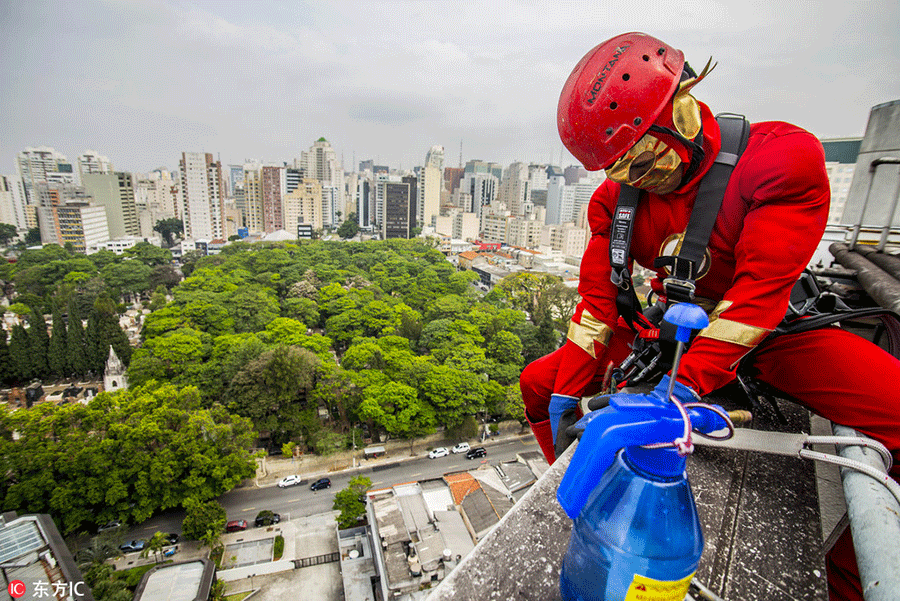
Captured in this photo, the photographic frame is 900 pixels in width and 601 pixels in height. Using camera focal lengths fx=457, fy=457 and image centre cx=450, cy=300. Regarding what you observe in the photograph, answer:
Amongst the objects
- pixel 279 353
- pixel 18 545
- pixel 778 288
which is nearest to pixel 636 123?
pixel 778 288

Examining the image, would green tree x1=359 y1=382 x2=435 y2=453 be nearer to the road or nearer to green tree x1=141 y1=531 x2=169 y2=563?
the road

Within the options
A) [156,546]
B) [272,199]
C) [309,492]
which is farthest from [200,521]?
[272,199]

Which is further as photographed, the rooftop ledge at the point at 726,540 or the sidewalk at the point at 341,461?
the sidewalk at the point at 341,461

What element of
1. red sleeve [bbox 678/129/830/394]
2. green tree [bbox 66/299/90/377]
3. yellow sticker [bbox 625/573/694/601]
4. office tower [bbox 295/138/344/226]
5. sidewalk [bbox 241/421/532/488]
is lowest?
sidewalk [bbox 241/421/532/488]

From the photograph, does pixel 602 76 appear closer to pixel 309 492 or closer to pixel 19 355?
pixel 309 492

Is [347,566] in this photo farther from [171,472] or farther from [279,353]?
[279,353]

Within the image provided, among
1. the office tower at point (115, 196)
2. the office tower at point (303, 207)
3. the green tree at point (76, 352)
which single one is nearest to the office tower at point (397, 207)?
the office tower at point (303, 207)

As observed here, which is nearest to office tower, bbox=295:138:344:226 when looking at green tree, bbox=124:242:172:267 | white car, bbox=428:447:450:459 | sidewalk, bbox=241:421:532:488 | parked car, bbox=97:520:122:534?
green tree, bbox=124:242:172:267

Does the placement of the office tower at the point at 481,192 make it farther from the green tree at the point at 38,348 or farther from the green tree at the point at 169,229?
the green tree at the point at 38,348
